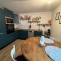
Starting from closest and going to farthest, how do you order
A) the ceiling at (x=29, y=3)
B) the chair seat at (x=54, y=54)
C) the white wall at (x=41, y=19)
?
the chair seat at (x=54, y=54), the ceiling at (x=29, y=3), the white wall at (x=41, y=19)

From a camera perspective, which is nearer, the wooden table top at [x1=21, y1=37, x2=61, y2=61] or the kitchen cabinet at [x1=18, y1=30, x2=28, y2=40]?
the wooden table top at [x1=21, y1=37, x2=61, y2=61]

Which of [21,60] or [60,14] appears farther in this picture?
[60,14]

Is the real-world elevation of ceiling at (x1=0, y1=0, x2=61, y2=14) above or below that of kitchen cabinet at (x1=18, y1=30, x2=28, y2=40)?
above

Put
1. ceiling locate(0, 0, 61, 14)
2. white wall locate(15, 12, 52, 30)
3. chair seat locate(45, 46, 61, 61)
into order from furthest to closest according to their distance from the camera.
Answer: white wall locate(15, 12, 52, 30)
ceiling locate(0, 0, 61, 14)
chair seat locate(45, 46, 61, 61)

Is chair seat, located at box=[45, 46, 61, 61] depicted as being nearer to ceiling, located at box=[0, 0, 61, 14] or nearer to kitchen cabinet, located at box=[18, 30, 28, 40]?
ceiling, located at box=[0, 0, 61, 14]

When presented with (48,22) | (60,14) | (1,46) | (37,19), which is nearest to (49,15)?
(48,22)

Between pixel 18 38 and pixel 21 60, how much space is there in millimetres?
3220

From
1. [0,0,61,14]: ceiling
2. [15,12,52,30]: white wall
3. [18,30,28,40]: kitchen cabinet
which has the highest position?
[0,0,61,14]: ceiling

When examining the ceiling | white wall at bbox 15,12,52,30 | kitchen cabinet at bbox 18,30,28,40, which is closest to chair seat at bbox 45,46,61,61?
the ceiling

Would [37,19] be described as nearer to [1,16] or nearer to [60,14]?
[60,14]

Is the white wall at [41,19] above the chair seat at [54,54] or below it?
above

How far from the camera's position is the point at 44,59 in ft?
2.88

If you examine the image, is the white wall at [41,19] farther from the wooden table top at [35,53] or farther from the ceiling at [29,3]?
the wooden table top at [35,53]

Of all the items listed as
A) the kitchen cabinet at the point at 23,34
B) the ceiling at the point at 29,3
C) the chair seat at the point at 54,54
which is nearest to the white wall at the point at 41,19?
the kitchen cabinet at the point at 23,34
